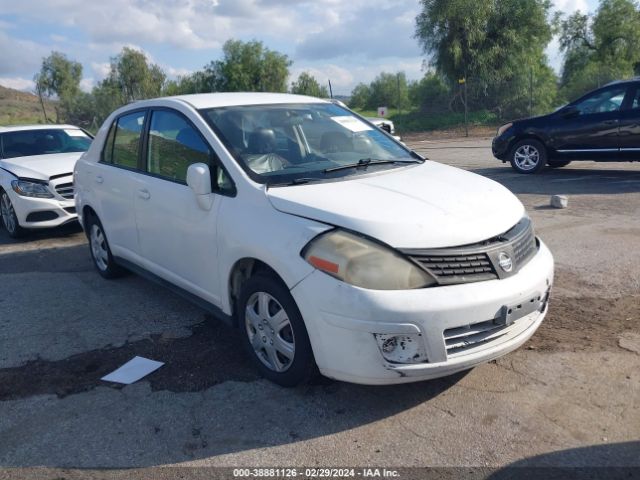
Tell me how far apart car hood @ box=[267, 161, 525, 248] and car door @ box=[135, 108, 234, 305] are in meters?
0.71

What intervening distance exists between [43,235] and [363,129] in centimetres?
584

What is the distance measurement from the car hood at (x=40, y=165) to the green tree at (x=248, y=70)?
123 feet

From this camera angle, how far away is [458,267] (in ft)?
10.3

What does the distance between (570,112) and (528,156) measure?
3.63 feet

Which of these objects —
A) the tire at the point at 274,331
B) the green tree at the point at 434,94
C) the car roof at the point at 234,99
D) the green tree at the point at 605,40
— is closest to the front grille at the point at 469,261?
the tire at the point at 274,331

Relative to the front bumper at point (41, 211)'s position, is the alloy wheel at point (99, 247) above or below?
below

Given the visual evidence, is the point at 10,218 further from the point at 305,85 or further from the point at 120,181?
the point at 305,85

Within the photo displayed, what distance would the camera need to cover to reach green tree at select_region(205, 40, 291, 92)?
4522cm

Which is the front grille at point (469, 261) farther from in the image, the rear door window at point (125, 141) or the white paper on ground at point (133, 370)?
the rear door window at point (125, 141)

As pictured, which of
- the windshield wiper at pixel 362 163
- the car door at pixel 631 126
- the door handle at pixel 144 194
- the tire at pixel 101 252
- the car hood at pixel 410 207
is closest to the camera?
the car hood at pixel 410 207

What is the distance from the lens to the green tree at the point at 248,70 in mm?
45219

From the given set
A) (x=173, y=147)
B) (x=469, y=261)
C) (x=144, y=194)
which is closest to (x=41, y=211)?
(x=144, y=194)

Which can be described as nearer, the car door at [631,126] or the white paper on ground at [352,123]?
the white paper on ground at [352,123]

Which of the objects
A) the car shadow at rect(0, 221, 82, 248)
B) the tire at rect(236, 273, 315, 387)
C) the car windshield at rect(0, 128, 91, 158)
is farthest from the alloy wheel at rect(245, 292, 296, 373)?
the car windshield at rect(0, 128, 91, 158)
